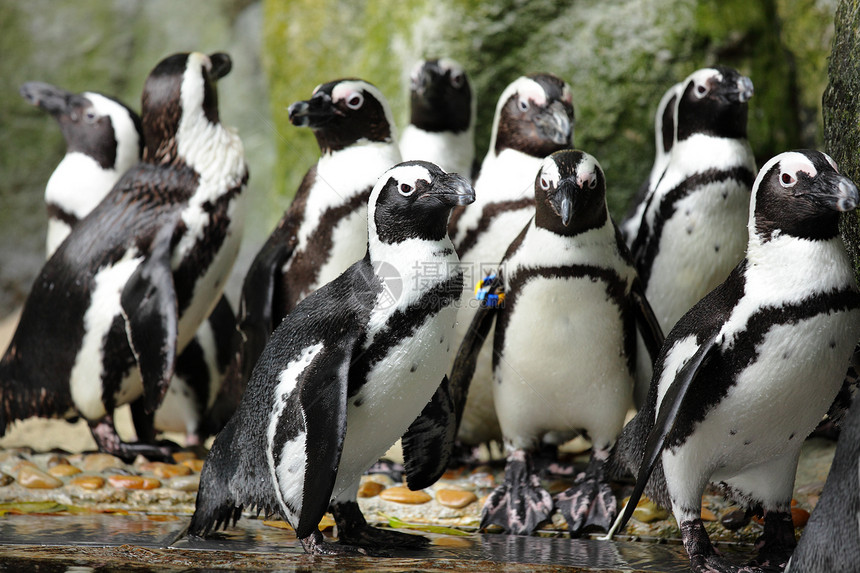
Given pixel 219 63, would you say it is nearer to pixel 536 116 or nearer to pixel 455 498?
pixel 536 116

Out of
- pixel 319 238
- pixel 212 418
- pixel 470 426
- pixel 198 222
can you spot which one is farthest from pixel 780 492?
pixel 212 418

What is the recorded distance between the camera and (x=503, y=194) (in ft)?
11.3

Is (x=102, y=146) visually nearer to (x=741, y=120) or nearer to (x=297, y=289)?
(x=297, y=289)

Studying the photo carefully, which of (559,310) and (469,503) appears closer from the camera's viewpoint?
(559,310)

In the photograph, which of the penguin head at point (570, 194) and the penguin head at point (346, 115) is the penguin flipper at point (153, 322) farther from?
the penguin head at point (570, 194)

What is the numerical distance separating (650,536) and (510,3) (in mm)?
3032

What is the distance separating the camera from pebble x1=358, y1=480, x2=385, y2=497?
3.16m

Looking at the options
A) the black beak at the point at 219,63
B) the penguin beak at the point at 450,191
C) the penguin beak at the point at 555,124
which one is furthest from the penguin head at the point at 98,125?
the penguin beak at the point at 450,191

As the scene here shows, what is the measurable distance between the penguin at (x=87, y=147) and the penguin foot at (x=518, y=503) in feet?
7.01

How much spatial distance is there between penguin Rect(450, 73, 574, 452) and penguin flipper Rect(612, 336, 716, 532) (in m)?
1.09

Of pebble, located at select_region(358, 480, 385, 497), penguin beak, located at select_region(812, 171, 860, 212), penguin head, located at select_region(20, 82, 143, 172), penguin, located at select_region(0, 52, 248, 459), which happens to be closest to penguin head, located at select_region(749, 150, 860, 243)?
penguin beak, located at select_region(812, 171, 860, 212)

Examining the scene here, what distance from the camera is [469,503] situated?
3.08 m

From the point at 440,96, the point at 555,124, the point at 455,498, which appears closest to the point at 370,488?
the point at 455,498

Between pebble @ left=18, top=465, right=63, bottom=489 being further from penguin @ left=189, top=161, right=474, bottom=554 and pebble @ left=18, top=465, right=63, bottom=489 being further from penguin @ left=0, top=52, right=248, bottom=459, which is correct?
penguin @ left=189, top=161, right=474, bottom=554
